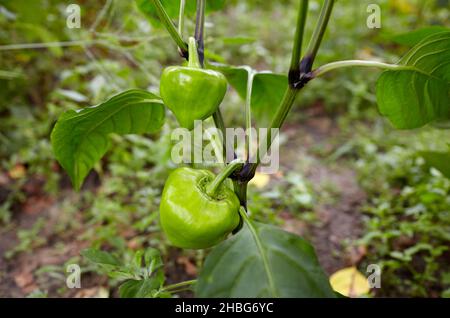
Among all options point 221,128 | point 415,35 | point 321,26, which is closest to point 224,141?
point 221,128

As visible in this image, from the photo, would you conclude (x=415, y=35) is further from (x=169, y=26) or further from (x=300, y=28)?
(x=169, y=26)

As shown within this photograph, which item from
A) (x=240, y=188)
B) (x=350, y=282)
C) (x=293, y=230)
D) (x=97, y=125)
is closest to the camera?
(x=240, y=188)

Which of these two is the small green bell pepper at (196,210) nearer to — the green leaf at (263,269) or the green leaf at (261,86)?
the green leaf at (263,269)

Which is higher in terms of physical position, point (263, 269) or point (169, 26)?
point (169, 26)

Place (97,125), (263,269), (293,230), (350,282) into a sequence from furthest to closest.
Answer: (293,230) < (350,282) < (97,125) < (263,269)

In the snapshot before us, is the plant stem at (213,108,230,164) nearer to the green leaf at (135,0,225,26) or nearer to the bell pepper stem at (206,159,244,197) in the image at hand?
the bell pepper stem at (206,159,244,197)

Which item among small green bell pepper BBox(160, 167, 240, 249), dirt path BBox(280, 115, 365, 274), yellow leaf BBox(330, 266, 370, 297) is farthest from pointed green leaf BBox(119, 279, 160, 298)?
dirt path BBox(280, 115, 365, 274)
